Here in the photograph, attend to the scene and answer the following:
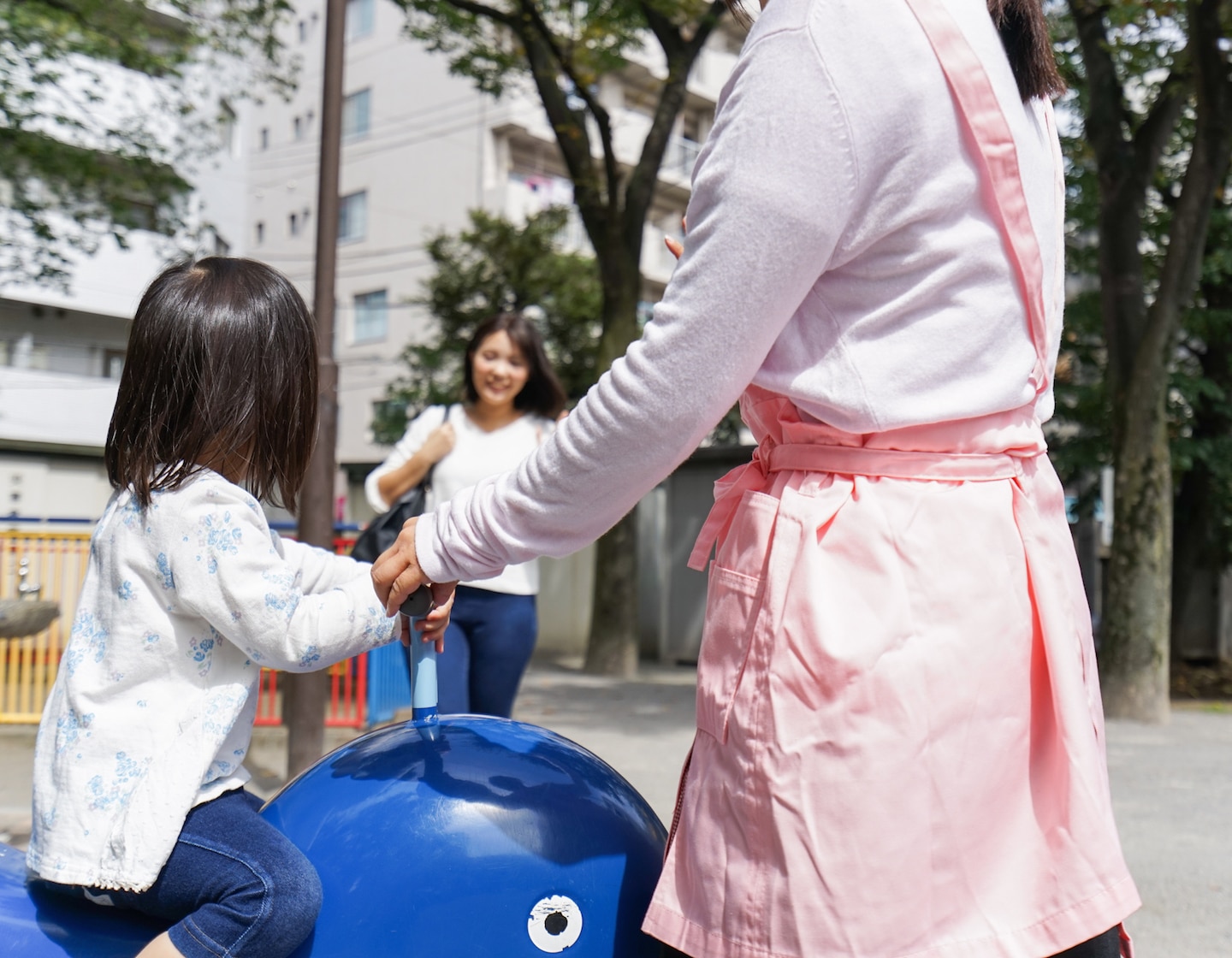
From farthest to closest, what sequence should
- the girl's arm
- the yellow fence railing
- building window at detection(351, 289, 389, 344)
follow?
building window at detection(351, 289, 389, 344) → the yellow fence railing → the girl's arm

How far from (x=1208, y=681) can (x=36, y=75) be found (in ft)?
38.0

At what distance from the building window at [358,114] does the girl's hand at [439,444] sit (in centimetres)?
2670

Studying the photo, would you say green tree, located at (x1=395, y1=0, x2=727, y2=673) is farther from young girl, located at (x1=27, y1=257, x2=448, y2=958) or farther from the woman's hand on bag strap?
young girl, located at (x1=27, y1=257, x2=448, y2=958)

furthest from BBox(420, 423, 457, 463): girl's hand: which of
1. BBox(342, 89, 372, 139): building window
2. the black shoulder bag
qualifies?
BBox(342, 89, 372, 139): building window

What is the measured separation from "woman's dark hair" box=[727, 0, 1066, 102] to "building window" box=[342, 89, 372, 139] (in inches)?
1152

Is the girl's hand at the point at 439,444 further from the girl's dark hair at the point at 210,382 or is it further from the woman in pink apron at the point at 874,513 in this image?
the woman in pink apron at the point at 874,513

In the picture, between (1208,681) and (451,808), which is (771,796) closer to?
(451,808)

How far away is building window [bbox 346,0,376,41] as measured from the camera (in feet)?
94.7

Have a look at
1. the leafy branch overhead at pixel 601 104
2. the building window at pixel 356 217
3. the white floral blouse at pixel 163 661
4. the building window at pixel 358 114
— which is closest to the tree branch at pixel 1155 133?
the leafy branch overhead at pixel 601 104

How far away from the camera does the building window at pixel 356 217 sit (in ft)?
92.6

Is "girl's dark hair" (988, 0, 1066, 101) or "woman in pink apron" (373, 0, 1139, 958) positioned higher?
"girl's dark hair" (988, 0, 1066, 101)

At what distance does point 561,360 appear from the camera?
1705cm

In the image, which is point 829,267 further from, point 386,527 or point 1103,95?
point 1103,95

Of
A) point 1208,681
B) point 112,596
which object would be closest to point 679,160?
point 1208,681
